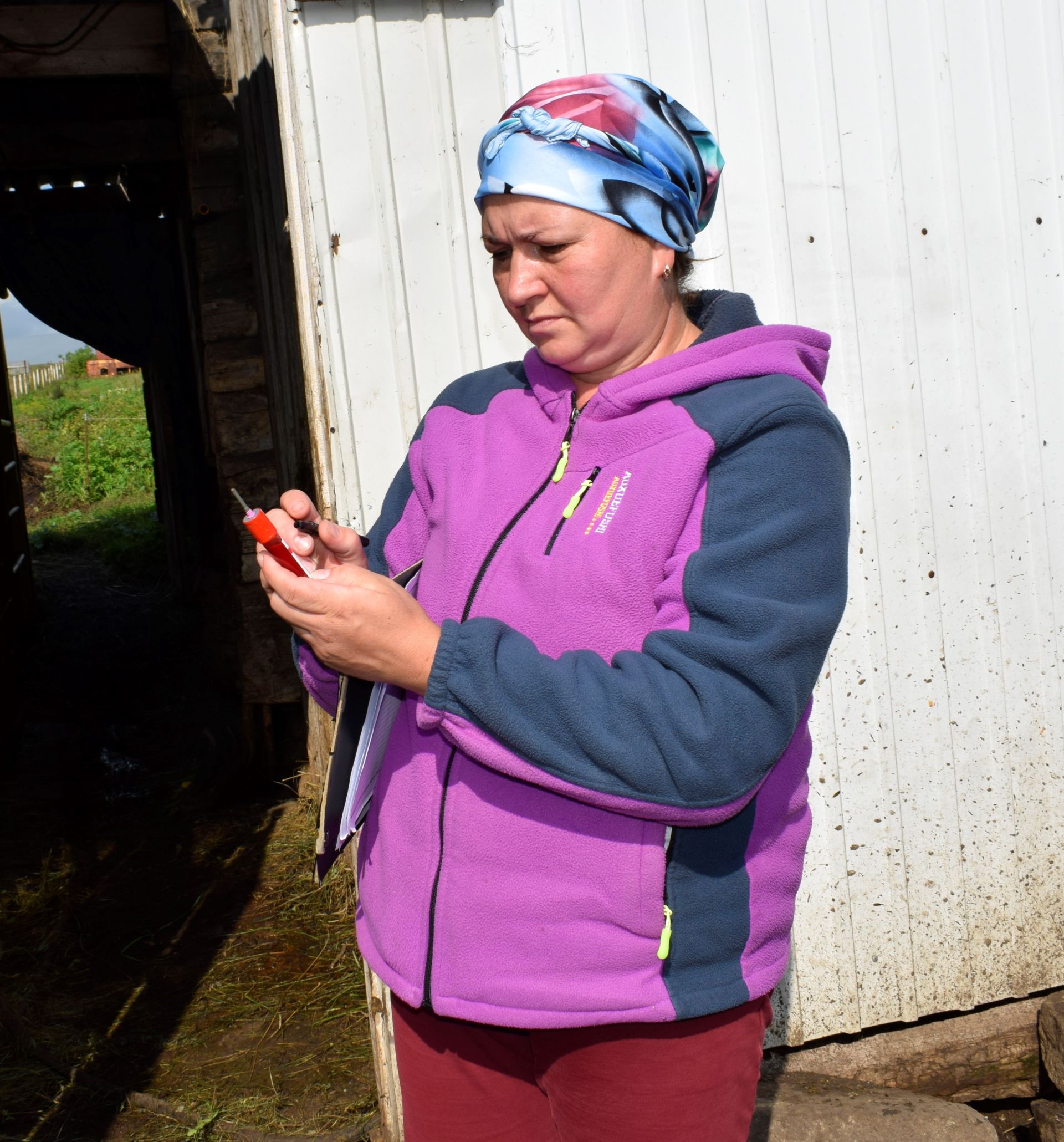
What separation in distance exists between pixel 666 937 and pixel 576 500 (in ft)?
1.82

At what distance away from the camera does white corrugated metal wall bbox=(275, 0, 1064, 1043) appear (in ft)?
8.37

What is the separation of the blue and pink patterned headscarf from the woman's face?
23 millimetres

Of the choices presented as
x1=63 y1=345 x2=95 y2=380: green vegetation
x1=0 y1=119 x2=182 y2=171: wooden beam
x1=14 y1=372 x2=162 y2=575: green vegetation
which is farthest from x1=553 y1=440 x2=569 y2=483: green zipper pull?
x1=63 y1=345 x2=95 y2=380: green vegetation

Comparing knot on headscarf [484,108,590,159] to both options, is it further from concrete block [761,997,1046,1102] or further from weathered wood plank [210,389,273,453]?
weathered wood plank [210,389,273,453]

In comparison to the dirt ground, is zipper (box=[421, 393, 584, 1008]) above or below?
above

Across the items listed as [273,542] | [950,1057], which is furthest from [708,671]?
[950,1057]

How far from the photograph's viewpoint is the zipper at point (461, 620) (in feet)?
4.87

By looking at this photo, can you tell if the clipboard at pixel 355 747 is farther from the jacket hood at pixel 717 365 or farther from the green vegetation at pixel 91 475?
the green vegetation at pixel 91 475

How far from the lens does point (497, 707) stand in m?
1.27

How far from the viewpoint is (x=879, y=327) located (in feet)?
9.52

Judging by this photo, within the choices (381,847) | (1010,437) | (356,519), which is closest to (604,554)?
(381,847)

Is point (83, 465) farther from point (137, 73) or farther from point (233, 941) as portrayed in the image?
point (233, 941)

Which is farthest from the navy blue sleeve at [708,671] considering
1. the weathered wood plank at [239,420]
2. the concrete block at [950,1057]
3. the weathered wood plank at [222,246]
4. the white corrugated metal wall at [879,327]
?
the weathered wood plank at [222,246]

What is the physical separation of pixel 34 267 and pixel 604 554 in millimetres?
9108
